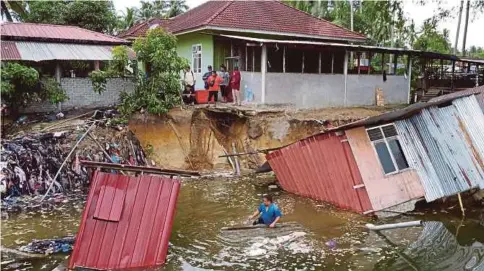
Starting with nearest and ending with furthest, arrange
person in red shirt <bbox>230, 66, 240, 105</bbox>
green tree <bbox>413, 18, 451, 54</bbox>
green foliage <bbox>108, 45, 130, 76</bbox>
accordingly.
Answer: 1. green foliage <bbox>108, 45, 130, 76</bbox>
2. person in red shirt <bbox>230, 66, 240, 105</bbox>
3. green tree <bbox>413, 18, 451, 54</bbox>

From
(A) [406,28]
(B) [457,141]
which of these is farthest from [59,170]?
(A) [406,28]

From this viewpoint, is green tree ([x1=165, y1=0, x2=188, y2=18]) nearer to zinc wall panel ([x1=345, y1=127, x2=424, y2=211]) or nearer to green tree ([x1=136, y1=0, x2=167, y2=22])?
green tree ([x1=136, y1=0, x2=167, y2=22])

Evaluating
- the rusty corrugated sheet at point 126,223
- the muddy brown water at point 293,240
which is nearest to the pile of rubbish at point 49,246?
the muddy brown water at point 293,240

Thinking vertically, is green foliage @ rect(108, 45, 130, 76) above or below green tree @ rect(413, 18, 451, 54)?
below

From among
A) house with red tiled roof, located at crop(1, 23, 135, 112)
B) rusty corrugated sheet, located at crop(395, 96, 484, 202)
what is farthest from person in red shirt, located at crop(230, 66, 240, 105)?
rusty corrugated sheet, located at crop(395, 96, 484, 202)

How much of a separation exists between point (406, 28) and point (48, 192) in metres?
38.9

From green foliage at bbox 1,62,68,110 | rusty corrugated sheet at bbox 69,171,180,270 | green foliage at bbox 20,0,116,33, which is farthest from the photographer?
green foliage at bbox 20,0,116,33

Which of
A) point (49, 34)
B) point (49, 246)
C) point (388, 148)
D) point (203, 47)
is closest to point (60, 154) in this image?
point (49, 246)

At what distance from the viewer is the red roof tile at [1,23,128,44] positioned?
61.3 feet

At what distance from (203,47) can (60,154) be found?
34.3ft

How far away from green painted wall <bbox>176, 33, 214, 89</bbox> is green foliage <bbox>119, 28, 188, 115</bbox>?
3495 millimetres

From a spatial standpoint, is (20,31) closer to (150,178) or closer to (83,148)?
(83,148)

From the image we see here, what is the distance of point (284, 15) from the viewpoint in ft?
82.5

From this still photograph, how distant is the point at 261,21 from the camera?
23.2m
